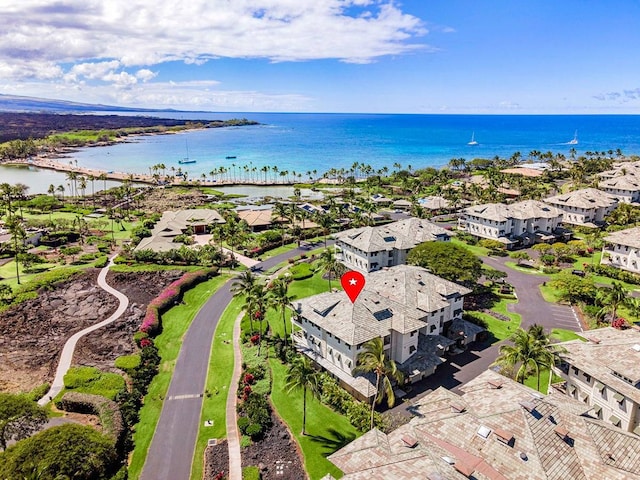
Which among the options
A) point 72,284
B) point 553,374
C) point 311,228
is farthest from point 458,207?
point 72,284

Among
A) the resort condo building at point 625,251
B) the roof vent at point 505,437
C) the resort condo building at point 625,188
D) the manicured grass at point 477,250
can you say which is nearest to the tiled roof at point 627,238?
the resort condo building at point 625,251

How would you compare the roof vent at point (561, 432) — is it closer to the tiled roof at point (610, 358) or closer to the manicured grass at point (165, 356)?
the tiled roof at point (610, 358)

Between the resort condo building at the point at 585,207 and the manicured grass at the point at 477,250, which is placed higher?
the resort condo building at the point at 585,207

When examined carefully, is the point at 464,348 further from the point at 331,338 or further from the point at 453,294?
the point at 331,338

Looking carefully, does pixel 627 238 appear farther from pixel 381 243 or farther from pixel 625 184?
pixel 625 184

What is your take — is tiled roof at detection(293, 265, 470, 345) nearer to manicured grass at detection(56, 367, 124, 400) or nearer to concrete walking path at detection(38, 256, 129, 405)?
manicured grass at detection(56, 367, 124, 400)

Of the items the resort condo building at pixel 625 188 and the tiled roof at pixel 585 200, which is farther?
the resort condo building at pixel 625 188
